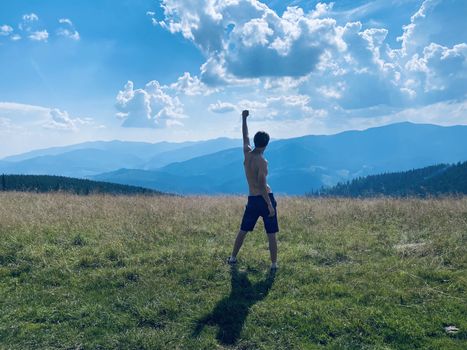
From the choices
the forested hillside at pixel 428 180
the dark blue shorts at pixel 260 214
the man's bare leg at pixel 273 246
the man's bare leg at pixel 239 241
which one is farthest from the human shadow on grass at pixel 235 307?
the forested hillside at pixel 428 180

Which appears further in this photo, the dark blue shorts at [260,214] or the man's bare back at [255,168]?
the dark blue shorts at [260,214]

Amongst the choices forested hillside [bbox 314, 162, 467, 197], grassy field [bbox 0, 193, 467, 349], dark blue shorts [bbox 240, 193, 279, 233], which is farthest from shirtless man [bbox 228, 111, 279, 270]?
forested hillside [bbox 314, 162, 467, 197]

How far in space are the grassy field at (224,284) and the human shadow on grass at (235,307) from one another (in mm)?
21

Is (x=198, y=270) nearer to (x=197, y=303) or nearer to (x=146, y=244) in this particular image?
(x=197, y=303)

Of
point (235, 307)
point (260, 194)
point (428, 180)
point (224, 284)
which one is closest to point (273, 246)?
point (260, 194)

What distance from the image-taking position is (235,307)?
5.57 metres

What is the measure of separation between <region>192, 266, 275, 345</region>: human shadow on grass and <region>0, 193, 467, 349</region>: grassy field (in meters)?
0.02

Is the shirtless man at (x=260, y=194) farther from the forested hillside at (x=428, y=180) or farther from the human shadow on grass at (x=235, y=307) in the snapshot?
the forested hillside at (x=428, y=180)

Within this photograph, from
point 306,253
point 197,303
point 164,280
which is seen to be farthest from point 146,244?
point 306,253

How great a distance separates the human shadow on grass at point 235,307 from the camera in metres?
5.00

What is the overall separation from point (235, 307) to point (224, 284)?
0.89m

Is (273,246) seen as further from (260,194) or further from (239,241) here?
(260,194)

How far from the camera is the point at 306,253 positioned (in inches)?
310

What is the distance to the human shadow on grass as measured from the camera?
16.4 feet
